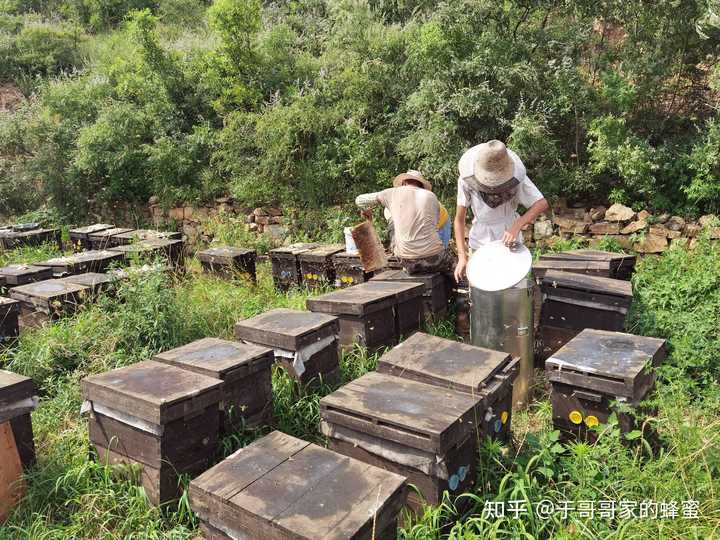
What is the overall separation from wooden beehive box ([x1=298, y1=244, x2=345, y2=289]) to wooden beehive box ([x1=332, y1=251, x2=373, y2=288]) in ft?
0.38

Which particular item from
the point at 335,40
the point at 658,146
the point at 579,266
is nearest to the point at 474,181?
the point at 579,266

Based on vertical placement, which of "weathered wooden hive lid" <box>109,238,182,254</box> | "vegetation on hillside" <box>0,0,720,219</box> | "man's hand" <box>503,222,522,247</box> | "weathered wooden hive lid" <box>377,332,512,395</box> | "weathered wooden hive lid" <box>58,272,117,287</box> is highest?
"vegetation on hillside" <box>0,0,720,219</box>

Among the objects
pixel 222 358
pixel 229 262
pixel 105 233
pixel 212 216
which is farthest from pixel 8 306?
pixel 212 216

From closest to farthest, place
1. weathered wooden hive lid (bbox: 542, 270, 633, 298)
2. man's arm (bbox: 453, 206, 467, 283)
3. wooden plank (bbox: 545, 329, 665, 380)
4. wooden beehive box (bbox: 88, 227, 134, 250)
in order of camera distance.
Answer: wooden plank (bbox: 545, 329, 665, 380)
weathered wooden hive lid (bbox: 542, 270, 633, 298)
man's arm (bbox: 453, 206, 467, 283)
wooden beehive box (bbox: 88, 227, 134, 250)

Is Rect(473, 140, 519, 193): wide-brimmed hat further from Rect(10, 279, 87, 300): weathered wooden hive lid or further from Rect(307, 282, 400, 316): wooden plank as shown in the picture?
Rect(10, 279, 87, 300): weathered wooden hive lid

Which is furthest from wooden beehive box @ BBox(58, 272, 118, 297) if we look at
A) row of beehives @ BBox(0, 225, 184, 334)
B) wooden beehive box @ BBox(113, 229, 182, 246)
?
wooden beehive box @ BBox(113, 229, 182, 246)

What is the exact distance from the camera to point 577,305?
494 cm

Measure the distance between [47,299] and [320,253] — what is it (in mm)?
3005

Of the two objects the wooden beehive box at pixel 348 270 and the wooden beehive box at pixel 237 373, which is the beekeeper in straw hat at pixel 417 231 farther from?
the wooden beehive box at pixel 237 373

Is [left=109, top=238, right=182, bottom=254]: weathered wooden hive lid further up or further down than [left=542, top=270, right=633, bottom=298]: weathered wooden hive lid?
further up

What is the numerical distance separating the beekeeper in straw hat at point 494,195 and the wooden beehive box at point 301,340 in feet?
4.68

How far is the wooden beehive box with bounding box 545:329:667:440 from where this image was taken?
3.38 meters

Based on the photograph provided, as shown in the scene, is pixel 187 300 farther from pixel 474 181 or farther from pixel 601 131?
pixel 601 131

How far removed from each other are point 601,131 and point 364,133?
3570 mm
